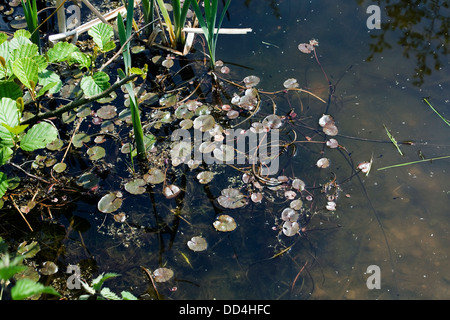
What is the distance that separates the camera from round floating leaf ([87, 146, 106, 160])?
250 cm

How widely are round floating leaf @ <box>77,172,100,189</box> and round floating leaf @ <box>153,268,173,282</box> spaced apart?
24.2 inches

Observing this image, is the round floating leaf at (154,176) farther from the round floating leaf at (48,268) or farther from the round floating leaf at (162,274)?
the round floating leaf at (48,268)

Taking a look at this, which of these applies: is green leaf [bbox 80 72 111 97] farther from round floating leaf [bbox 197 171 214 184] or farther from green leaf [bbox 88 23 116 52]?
round floating leaf [bbox 197 171 214 184]

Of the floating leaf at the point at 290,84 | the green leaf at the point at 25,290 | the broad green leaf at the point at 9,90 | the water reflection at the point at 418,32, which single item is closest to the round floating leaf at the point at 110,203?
the broad green leaf at the point at 9,90

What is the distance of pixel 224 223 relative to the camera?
224 centimetres

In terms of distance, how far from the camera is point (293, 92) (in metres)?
2.76

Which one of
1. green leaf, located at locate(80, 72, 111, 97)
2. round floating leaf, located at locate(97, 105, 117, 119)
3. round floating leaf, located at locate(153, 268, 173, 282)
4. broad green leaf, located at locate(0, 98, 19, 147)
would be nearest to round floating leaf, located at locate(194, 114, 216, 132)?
round floating leaf, located at locate(97, 105, 117, 119)

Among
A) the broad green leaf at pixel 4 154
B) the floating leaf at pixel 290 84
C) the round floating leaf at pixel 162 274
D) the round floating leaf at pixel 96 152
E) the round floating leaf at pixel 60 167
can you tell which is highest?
the broad green leaf at pixel 4 154

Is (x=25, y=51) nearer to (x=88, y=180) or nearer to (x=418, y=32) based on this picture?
(x=88, y=180)

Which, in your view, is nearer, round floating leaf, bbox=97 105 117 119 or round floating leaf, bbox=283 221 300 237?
round floating leaf, bbox=283 221 300 237

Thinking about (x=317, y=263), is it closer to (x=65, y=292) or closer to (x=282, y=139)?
(x=282, y=139)

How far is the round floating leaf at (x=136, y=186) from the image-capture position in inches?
92.7

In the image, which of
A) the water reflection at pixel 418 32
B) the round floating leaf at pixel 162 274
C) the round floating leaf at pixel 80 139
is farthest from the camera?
the water reflection at pixel 418 32

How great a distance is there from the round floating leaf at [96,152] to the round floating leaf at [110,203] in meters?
0.26
